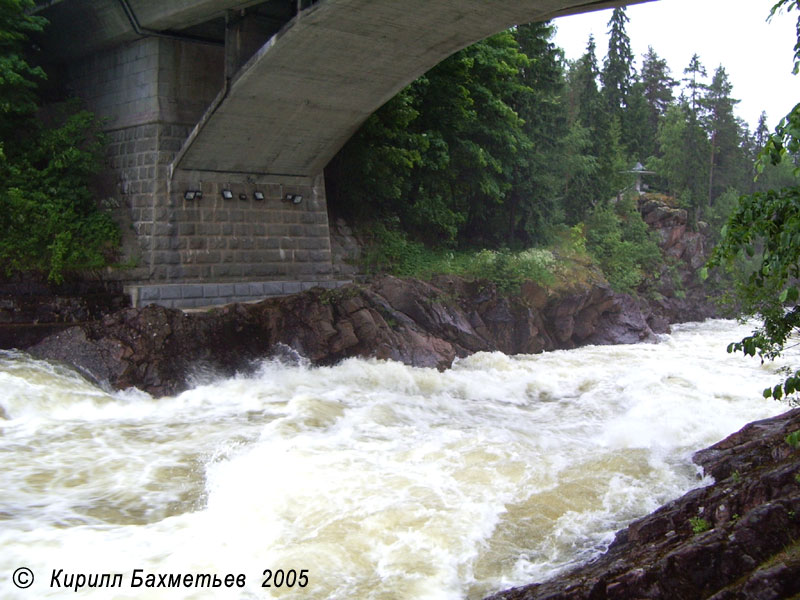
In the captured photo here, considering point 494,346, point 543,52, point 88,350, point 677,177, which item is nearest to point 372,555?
point 88,350

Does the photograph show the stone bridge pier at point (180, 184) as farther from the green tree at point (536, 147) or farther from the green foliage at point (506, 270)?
the green tree at point (536, 147)

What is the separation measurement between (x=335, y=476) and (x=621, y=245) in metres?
18.8

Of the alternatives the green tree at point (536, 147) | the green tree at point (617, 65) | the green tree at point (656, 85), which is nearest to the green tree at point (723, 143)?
the green tree at point (617, 65)

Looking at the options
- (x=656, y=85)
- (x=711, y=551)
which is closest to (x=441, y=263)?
(x=711, y=551)

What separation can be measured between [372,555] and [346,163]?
43.7 feet

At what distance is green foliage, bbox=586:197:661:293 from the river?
9.76 meters

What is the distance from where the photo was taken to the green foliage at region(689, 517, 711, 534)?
223 inches

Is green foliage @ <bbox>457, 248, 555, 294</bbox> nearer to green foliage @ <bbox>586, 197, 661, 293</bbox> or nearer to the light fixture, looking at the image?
green foliage @ <bbox>586, 197, 661, 293</bbox>

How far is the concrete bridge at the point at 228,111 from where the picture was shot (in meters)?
12.8

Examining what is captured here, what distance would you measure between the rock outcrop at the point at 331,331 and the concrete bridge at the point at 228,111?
0.92 metres

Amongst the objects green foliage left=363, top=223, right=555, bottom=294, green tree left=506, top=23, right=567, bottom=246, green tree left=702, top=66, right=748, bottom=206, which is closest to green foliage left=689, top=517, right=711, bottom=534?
green foliage left=363, top=223, right=555, bottom=294

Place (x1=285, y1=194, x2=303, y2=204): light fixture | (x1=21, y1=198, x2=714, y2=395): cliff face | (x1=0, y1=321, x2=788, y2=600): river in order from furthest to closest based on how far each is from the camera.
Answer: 1. (x1=285, y1=194, x2=303, y2=204): light fixture
2. (x1=21, y1=198, x2=714, y2=395): cliff face
3. (x1=0, y1=321, x2=788, y2=600): river

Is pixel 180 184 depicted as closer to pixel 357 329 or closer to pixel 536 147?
pixel 357 329

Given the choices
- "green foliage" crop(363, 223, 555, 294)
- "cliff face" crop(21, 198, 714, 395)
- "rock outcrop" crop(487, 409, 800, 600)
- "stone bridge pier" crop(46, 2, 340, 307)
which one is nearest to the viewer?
"rock outcrop" crop(487, 409, 800, 600)
